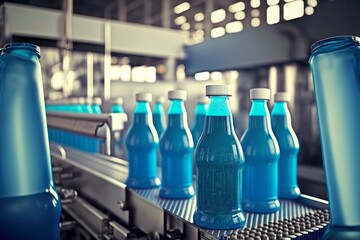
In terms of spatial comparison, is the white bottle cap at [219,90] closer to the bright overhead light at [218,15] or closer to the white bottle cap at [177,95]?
the white bottle cap at [177,95]

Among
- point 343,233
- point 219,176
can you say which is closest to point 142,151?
point 219,176

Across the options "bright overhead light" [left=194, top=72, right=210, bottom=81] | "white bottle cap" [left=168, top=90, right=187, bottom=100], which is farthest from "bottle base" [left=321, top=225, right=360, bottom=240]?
"bright overhead light" [left=194, top=72, right=210, bottom=81]

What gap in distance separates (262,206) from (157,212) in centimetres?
25

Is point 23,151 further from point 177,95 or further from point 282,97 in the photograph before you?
point 282,97

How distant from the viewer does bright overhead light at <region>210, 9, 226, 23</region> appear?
5834mm

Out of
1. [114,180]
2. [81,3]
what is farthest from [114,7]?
[114,180]

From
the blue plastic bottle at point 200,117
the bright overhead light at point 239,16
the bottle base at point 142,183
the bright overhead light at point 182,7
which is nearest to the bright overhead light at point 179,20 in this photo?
the bright overhead light at point 182,7

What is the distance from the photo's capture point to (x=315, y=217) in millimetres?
681

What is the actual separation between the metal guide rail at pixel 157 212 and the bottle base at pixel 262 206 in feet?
0.05

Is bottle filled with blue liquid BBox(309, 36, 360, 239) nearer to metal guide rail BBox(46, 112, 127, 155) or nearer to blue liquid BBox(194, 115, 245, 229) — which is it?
blue liquid BBox(194, 115, 245, 229)

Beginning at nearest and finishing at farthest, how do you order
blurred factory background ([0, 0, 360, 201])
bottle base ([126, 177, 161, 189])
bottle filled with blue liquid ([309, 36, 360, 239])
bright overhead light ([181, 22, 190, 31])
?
bottle filled with blue liquid ([309, 36, 360, 239]) → bottle base ([126, 177, 161, 189]) → blurred factory background ([0, 0, 360, 201]) → bright overhead light ([181, 22, 190, 31])

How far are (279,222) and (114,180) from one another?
0.53m

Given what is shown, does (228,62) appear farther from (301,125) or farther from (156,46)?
(301,125)

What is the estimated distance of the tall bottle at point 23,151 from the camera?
0.61 metres
